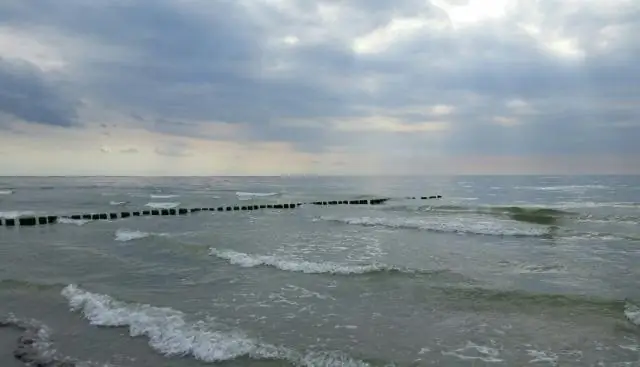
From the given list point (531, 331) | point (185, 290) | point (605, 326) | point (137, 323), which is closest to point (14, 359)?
point (137, 323)

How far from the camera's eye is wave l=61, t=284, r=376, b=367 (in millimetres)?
8297

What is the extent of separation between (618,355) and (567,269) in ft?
29.7

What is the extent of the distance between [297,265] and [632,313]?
10.3 meters

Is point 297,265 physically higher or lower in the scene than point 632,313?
higher

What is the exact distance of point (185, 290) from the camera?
1358 centimetres

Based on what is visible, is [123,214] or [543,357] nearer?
[543,357]

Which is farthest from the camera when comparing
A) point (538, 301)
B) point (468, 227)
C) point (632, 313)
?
point (468, 227)

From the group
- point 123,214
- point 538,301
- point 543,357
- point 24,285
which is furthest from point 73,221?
point 543,357

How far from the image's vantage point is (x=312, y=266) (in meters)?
16.9

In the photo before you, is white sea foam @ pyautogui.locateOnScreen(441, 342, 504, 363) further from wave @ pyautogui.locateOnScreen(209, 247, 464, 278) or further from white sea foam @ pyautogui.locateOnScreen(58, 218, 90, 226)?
white sea foam @ pyautogui.locateOnScreen(58, 218, 90, 226)

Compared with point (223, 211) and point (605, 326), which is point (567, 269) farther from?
point (223, 211)

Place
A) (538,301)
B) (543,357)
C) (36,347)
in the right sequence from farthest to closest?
(538,301) → (36,347) → (543,357)

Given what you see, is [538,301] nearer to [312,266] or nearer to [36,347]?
[312,266]

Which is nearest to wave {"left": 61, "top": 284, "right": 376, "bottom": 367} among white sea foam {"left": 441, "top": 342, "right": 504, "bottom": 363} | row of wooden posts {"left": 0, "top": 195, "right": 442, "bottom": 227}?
white sea foam {"left": 441, "top": 342, "right": 504, "bottom": 363}
